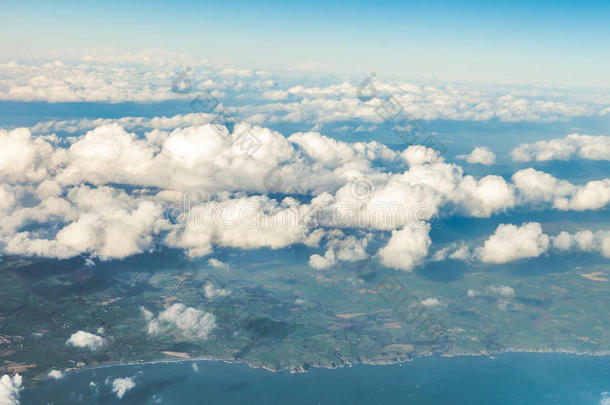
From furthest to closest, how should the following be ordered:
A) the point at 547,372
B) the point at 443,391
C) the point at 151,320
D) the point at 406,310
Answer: the point at 406,310 → the point at 151,320 → the point at 547,372 → the point at 443,391

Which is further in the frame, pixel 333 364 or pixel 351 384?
pixel 333 364

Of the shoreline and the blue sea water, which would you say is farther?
the shoreline

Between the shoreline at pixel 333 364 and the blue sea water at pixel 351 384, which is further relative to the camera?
the shoreline at pixel 333 364

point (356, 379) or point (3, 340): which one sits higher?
point (3, 340)

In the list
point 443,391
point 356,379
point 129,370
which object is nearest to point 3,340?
point 129,370

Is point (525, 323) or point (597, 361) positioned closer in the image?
point (597, 361)

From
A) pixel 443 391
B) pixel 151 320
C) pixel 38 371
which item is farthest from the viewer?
pixel 151 320

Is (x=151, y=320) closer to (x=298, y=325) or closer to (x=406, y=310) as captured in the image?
(x=298, y=325)
